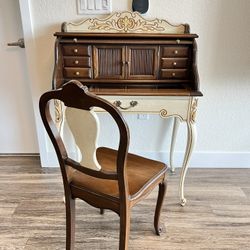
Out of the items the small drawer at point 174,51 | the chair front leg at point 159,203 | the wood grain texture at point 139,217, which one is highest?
the small drawer at point 174,51

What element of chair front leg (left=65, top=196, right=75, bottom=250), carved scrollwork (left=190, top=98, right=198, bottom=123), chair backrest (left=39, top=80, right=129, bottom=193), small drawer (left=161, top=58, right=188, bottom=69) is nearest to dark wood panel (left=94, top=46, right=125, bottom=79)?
small drawer (left=161, top=58, right=188, bottom=69)

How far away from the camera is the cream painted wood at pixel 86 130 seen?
1.07 metres

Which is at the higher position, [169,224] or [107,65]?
[107,65]

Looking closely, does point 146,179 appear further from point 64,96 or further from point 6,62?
point 6,62

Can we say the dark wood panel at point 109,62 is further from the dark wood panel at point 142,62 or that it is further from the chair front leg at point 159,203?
the chair front leg at point 159,203

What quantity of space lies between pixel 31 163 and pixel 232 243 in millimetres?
1737

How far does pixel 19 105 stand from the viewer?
2395mm

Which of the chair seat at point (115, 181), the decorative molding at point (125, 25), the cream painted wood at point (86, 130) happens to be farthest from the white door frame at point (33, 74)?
the cream painted wood at point (86, 130)

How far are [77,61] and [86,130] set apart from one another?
2.80 ft

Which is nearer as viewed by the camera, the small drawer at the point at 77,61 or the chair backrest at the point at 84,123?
the chair backrest at the point at 84,123

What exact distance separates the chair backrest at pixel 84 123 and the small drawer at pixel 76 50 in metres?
0.76

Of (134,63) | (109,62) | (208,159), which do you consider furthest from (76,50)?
(208,159)

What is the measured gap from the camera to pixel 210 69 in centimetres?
209

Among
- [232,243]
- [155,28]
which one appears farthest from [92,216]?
[155,28]
